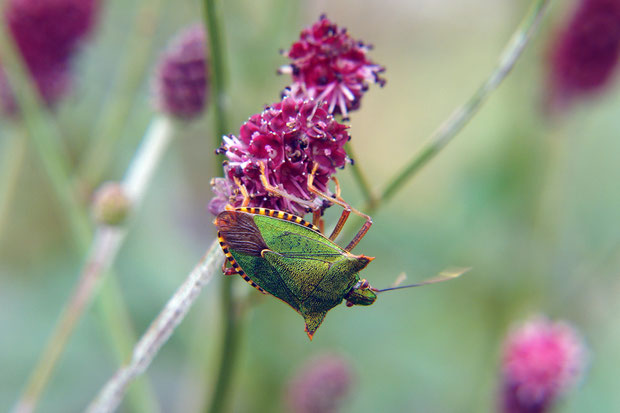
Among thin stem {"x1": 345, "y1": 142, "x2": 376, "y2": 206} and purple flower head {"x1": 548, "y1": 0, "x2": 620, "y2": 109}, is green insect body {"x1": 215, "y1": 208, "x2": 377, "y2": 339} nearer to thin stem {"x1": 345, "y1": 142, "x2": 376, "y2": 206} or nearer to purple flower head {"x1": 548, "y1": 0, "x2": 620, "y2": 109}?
thin stem {"x1": 345, "y1": 142, "x2": 376, "y2": 206}

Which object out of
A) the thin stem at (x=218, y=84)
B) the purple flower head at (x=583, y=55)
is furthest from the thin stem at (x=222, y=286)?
the purple flower head at (x=583, y=55)

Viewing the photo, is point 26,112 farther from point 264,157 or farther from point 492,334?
point 492,334

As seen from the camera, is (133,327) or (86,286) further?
(133,327)

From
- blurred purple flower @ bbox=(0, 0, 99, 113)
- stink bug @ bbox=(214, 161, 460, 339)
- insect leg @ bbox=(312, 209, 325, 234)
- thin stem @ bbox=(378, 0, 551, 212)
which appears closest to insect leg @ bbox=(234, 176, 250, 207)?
stink bug @ bbox=(214, 161, 460, 339)

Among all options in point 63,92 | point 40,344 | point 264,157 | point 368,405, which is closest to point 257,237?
point 264,157

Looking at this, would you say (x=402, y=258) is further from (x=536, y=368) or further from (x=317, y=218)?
(x=317, y=218)

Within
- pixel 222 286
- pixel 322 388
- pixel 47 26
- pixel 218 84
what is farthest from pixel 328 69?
pixel 47 26
